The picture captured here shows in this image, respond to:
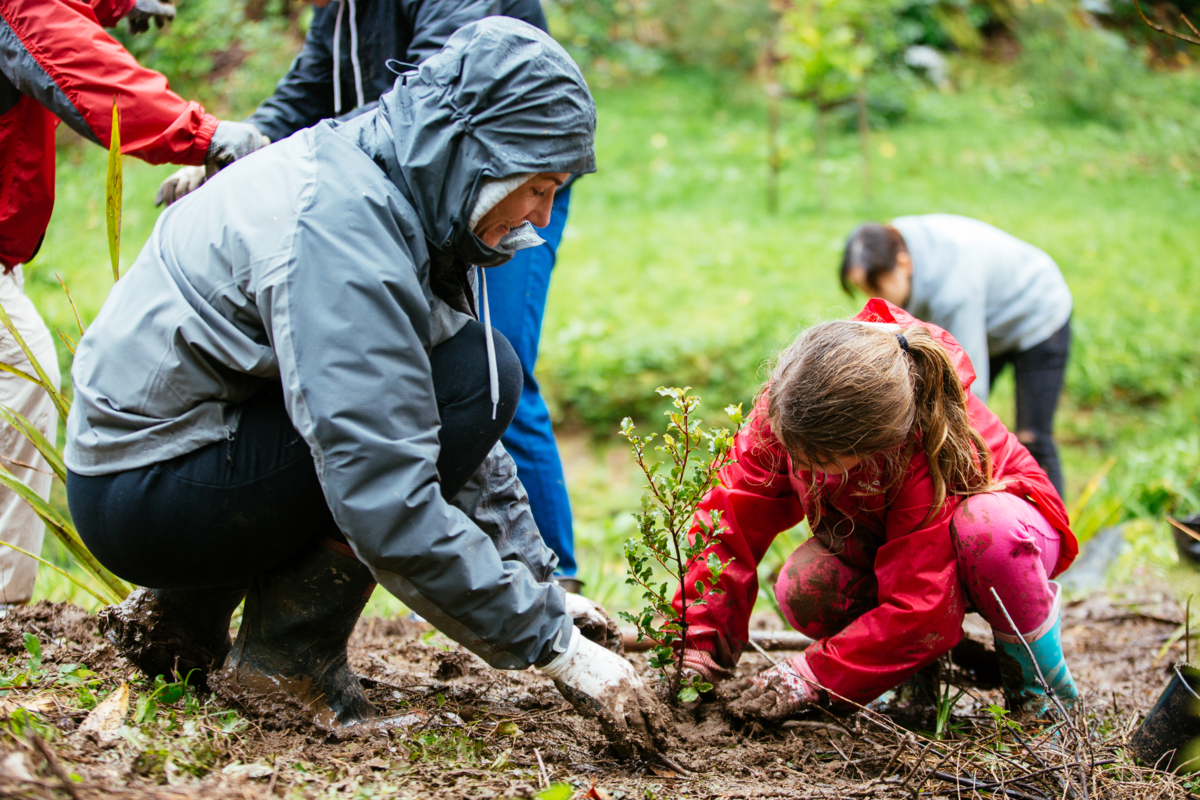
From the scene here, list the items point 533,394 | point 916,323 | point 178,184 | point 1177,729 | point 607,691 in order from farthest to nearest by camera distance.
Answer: point 533,394
point 178,184
point 916,323
point 1177,729
point 607,691

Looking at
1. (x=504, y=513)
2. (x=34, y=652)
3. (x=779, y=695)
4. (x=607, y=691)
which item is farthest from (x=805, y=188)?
(x=34, y=652)

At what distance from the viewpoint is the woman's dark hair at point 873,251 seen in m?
3.90

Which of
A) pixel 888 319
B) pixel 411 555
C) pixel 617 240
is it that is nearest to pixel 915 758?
pixel 888 319

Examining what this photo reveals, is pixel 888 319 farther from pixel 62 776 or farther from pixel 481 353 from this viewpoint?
pixel 62 776

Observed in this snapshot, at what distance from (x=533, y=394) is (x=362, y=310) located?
118cm

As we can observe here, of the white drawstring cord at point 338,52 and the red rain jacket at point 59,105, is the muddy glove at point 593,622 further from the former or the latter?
the white drawstring cord at point 338,52

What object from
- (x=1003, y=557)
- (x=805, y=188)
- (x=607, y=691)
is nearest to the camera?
(x=607, y=691)

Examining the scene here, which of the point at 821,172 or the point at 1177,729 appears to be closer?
the point at 1177,729

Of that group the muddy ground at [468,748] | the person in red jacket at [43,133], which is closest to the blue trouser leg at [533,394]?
the muddy ground at [468,748]

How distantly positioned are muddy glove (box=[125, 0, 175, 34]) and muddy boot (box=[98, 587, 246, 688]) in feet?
4.87

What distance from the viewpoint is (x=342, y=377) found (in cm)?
134

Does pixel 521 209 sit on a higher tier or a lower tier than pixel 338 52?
lower

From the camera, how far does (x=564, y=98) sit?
1489 millimetres

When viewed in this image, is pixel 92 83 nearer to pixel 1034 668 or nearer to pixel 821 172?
pixel 1034 668
